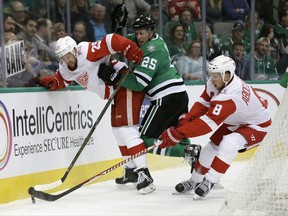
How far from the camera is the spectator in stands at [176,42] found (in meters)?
7.39

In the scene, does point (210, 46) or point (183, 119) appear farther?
point (210, 46)

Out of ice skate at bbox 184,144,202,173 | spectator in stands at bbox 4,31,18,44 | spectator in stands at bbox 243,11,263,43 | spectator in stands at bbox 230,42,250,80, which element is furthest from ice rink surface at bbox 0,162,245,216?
spectator in stands at bbox 243,11,263,43

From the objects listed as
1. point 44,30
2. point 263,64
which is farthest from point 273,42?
point 44,30

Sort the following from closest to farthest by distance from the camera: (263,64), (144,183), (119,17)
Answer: (144,183)
(119,17)
(263,64)

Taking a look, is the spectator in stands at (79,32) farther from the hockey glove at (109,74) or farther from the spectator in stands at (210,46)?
the spectator in stands at (210,46)

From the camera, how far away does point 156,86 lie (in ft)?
Result: 17.6

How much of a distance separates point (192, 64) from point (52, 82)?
95.7 inches

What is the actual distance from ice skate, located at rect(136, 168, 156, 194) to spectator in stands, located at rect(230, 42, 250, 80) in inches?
118

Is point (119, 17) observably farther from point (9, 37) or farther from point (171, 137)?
point (171, 137)

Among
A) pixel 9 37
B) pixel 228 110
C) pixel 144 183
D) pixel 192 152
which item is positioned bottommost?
pixel 144 183

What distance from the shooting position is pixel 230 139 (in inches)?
192

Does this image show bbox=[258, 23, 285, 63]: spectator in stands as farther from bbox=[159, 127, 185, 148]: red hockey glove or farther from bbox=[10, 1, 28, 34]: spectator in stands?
bbox=[159, 127, 185, 148]: red hockey glove

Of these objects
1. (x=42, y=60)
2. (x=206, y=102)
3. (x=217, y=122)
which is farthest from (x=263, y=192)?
(x=42, y=60)

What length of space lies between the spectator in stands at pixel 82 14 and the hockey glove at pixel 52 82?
1198 mm
